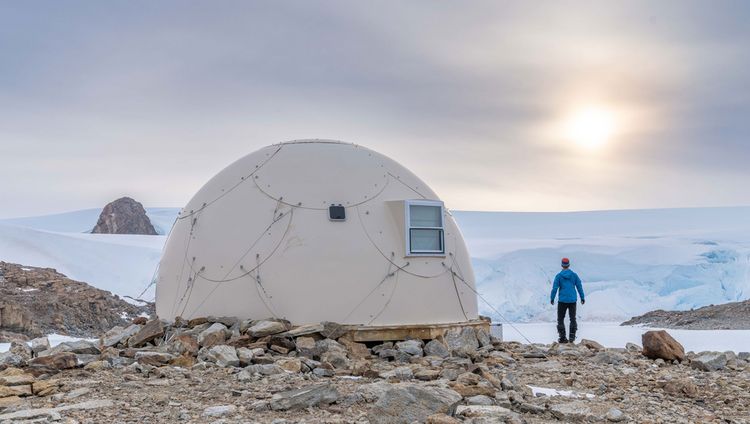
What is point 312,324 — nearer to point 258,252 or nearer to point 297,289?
point 297,289

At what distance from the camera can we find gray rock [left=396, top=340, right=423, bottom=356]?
11.0 m

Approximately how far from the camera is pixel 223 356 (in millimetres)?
9430

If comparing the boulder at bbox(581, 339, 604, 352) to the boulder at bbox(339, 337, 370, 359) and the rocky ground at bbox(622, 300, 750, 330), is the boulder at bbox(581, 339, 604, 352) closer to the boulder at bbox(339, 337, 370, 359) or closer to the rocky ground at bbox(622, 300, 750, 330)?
the boulder at bbox(339, 337, 370, 359)

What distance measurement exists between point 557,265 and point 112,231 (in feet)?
130

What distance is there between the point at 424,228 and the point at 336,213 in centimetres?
156

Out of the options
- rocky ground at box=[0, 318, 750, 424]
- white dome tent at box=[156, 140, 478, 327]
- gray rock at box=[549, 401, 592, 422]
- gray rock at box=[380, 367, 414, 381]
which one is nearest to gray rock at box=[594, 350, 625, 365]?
rocky ground at box=[0, 318, 750, 424]

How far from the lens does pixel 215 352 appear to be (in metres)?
9.59

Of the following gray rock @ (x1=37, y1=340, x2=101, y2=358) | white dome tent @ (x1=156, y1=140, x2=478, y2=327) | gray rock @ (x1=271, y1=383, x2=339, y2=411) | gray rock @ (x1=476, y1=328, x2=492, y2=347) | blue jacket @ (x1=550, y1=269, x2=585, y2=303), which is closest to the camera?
gray rock @ (x1=271, y1=383, x2=339, y2=411)

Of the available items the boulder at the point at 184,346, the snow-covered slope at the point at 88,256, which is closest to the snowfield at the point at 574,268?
the snow-covered slope at the point at 88,256

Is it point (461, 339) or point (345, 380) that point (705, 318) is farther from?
point (345, 380)

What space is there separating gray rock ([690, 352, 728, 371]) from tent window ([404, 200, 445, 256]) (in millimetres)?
4274

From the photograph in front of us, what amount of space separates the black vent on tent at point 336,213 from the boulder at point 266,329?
76.8 inches

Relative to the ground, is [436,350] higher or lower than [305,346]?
lower

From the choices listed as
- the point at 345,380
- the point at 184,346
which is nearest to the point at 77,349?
the point at 184,346
